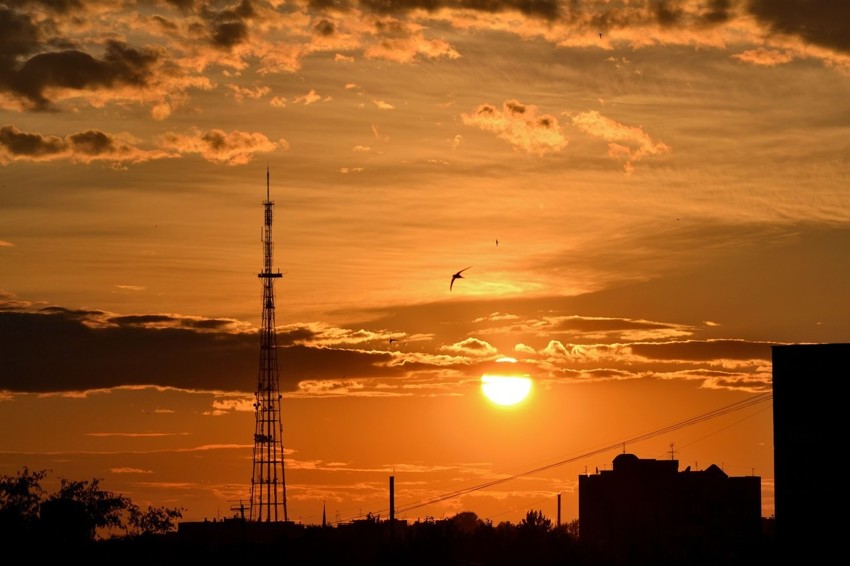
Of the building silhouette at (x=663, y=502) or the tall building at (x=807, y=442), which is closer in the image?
the tall building at (x=807, y=442)

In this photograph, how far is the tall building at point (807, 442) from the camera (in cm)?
8462

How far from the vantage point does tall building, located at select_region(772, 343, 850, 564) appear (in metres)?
84.6

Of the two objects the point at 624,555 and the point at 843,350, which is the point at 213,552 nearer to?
the point at 624,555

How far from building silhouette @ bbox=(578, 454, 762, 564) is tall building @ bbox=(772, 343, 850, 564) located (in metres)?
57.5

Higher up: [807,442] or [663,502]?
[807,442]

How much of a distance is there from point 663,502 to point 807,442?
7628 cm

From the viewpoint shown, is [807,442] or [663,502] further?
[663,502]

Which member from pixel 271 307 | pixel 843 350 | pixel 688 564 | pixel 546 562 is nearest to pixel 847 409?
pixel 843 350

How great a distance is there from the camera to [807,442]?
8700cm

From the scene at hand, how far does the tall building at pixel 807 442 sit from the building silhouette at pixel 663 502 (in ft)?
189

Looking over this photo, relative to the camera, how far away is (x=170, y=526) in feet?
234

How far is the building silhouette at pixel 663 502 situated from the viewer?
154m

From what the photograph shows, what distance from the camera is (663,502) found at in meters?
162

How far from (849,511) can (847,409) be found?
20.9 feet
